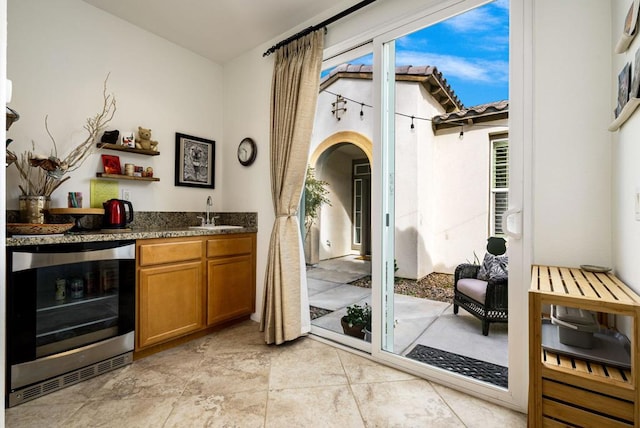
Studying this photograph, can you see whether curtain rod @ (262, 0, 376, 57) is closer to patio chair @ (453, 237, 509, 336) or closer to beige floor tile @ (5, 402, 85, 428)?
patio chair @ (453, 237, 509, 336)

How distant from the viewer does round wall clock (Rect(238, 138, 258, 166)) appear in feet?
9.79

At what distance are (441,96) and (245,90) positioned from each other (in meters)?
1.93

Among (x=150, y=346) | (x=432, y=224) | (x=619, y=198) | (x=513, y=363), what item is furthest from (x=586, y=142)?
(x=150, y=346)

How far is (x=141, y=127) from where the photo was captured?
2.69 m

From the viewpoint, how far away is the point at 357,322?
97.8 inches

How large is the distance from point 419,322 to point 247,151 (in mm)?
2290

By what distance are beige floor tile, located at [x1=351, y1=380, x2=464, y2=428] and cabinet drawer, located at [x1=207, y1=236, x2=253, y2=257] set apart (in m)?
1.53

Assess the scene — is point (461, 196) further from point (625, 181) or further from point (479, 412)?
point (479, 412)

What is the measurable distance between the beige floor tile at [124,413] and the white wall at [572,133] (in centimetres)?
218

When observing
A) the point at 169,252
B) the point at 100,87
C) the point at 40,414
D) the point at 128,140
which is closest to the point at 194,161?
the point at 128,140

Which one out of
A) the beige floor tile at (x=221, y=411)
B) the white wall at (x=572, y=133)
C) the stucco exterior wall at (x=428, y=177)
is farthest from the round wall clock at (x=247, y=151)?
the white wall at (x=572, y=133)

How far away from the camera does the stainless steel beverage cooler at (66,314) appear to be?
1.65 m

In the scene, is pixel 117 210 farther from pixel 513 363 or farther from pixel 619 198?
pixel 619 198

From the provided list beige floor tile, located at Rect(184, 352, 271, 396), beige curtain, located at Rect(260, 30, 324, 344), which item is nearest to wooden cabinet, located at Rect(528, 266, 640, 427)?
beige floor tile, located at Rect(184, 352, 271, 396)
